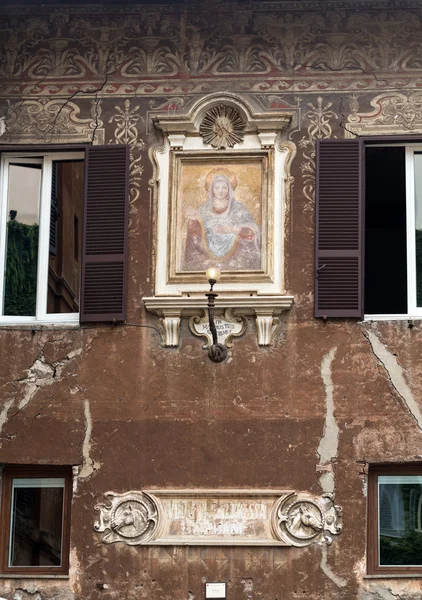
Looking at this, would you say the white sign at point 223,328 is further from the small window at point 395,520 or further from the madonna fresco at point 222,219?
the small window at point 395,520

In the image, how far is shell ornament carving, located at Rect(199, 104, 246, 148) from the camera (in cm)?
1579

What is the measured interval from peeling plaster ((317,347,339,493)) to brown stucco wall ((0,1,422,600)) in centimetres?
2

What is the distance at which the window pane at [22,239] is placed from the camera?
15.9 meters

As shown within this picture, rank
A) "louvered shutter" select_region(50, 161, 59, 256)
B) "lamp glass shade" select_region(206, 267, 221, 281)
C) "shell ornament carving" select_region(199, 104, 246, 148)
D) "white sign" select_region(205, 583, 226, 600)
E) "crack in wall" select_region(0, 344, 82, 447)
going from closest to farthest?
"lamp glass shade" select_region(206, 267, 221, 281)
"white sign" select_region(205, 583, 226, 600)
"crack in wall" select_region(0, 344, 82, 447)
"shell ornament carving" select_region(199, 104, 246, 148)
"louvered shutter" select_region(50, 161, 59, 256)

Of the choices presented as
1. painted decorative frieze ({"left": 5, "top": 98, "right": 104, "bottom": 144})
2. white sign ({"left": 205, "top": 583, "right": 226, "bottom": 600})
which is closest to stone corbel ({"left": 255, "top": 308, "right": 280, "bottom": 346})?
white sign ({"left": 205, "top": 583, "right": 226, "bottom": 600})

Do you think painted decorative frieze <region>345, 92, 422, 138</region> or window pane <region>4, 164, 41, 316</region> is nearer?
painted decorative frieze <region>345, 92, 422, 138</region>

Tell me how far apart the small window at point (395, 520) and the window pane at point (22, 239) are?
158 inches

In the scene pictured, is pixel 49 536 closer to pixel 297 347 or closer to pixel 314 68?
pixel 297 347

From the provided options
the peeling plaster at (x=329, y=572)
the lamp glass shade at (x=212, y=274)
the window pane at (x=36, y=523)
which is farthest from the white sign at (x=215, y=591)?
the lamp glass shade at (x=212, y=274)

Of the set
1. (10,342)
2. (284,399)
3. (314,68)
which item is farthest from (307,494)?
(314,68)

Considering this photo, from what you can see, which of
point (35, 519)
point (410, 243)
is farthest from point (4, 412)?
point (410, 243)

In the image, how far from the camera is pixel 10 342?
51.2 ft

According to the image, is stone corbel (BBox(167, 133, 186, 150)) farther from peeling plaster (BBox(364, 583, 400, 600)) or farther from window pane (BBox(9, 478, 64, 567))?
peeling plaster (BBox(364, 583, 400, 600))

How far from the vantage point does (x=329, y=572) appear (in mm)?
14688
